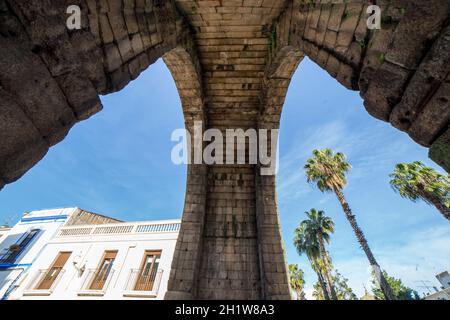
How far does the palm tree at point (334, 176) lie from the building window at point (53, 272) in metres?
17.2

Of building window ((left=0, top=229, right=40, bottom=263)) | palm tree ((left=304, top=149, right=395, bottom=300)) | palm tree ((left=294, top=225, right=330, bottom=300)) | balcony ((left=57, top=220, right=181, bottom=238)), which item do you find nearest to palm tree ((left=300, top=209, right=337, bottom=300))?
palm tree ((left=294, top=225, right=330, bottom=300))

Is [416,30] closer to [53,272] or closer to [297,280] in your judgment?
[53,272]

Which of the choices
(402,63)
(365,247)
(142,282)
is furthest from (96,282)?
(365,247)

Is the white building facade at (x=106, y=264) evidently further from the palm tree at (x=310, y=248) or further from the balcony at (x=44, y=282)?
the palm tree at (x=310, y=248)

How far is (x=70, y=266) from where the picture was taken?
11367mm

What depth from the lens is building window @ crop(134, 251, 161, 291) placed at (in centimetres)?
992

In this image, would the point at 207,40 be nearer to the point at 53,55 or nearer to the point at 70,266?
the point at 53,55

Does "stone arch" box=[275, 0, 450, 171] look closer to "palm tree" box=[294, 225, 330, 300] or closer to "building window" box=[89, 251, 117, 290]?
"building window" box=[89, 251, 117, 290]

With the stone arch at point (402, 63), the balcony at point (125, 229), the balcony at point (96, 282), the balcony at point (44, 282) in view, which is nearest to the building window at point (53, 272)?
the balcony at point (44, 282)

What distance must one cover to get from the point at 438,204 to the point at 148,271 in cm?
1572

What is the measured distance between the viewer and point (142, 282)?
10.1 meters

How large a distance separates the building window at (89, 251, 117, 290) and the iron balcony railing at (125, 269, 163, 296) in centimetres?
155
